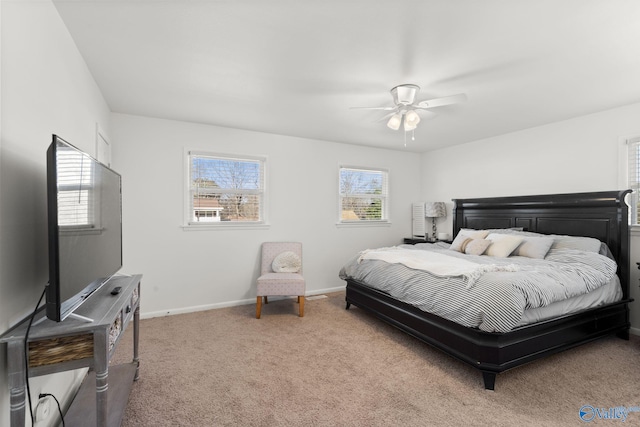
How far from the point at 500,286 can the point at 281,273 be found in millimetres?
2572

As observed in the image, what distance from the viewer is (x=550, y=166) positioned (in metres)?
3.94

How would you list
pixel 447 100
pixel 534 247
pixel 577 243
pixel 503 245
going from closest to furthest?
pixel 447 100, pixel 577 243, pixel 534 247, pixel 503 245

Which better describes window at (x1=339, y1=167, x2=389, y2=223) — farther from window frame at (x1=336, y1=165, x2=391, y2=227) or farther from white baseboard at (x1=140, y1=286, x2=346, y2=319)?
white baseboard at (x1=140, y1=286, x2=346, y2=319)

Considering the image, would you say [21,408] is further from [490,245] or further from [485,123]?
[485,123]

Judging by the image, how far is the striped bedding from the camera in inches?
87.0

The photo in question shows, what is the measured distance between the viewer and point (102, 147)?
3074 mm

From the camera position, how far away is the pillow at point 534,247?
11.0 feet

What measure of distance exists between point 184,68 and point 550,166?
4.30 metres

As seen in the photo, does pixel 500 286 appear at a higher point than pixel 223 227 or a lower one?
lower

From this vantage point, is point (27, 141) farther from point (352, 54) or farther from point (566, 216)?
point (566, 216)

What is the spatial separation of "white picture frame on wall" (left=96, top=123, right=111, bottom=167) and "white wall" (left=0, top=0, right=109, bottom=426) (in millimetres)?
949

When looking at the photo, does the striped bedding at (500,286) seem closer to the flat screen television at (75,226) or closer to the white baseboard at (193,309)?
the white baseboard at (193,309)

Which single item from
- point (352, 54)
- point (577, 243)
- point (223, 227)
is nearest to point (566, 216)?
point (577, 243)

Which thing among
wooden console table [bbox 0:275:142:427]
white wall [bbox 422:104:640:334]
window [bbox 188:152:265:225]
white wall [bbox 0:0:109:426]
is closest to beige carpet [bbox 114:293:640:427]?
wooden console table [bbox 0:275:142:427]
